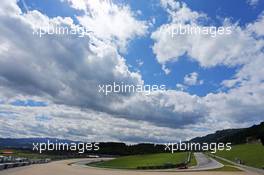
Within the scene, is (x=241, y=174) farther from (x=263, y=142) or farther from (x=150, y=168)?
(x=263, y=142)

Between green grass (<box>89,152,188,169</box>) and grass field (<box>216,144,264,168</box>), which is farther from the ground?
grass field (<box>216,144,264,168</box>)

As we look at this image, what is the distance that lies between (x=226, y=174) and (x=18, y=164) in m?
44.5

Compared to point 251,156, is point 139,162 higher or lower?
lower

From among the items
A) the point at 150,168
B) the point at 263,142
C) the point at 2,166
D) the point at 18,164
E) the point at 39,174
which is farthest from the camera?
the point at 263,142

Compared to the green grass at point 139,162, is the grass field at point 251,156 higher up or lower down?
higher up

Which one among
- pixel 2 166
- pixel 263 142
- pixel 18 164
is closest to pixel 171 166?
pixel 18 164

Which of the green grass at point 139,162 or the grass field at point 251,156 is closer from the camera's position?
the grass field at point 251,156

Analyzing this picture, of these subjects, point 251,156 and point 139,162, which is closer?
point 251,156

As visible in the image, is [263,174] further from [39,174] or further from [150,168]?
[39,174]

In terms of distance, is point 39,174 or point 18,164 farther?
point 18,164

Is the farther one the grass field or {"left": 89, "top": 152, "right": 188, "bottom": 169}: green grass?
{"left": 89, "top": 152, "right": 188, "bottom": 169}: green grass

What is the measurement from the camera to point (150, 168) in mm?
94562

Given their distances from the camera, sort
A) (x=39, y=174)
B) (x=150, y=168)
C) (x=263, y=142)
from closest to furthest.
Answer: (x=39, y=174) < (x=150, y=168) < (x=263, y=142)

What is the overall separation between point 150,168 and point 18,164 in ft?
97.9
